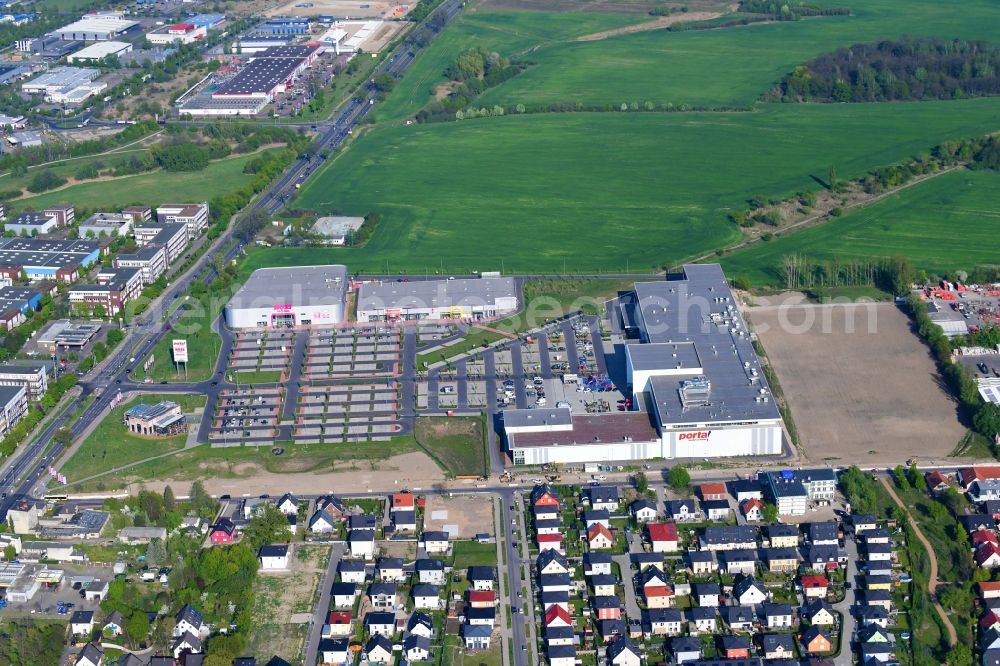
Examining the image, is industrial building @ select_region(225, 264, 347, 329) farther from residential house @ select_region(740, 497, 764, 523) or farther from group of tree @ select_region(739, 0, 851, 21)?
group of tree @ select_region(739, 0, 851, 21)

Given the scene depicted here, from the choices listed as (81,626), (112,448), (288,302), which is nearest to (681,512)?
(81,626)

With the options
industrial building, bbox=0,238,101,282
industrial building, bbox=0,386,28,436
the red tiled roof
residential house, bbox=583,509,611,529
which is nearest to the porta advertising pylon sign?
Answer: industrial building, bbox=0,386,28,436

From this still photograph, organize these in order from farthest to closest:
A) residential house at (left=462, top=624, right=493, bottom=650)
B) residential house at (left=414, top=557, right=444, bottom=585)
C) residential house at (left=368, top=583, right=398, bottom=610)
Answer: residential house at (left=414, top=557, right=444, bottom=585) → residential house at (left=368, top=583, right=398, bottom=610) → residential house at (left=462, top=624, right=493, bottom=650)

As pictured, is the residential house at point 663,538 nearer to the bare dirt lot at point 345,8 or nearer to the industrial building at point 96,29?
the bare dirt lot at point 345,8

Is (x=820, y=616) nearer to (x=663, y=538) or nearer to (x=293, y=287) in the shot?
(x=663, y=538)

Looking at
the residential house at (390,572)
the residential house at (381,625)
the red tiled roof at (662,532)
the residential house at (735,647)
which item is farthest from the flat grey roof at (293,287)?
the residential house at (735,647)

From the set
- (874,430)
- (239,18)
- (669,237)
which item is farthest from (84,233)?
(239,18)

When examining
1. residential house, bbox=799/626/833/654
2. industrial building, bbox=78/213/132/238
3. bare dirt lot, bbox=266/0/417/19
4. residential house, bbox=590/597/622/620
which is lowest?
bare dirt lot, bbox=266/0/417/19
